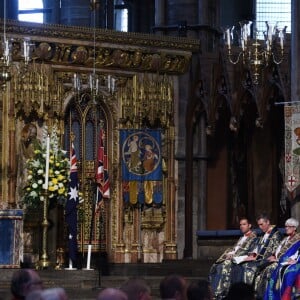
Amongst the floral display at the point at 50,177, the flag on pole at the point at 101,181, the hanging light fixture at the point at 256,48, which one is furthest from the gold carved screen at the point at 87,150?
the hanging light fixture at the point at 256,48

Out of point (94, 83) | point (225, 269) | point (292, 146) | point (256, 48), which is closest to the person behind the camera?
point (225, 269)

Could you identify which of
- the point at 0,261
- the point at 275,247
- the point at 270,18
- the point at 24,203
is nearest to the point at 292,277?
the point at 275,247

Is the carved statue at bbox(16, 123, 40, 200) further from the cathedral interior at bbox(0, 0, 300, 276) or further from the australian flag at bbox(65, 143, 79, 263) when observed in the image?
the australian flag at bbox(65, 143, 79, 263)

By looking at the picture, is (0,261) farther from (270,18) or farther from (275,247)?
(270,18)

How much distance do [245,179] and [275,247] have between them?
746 cm

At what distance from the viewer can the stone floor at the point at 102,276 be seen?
17.9 meters

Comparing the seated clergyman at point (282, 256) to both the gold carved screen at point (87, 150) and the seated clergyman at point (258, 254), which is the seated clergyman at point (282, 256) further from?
the gold carved screen at point (87, 150)

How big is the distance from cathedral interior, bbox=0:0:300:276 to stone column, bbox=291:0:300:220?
22 millimetres

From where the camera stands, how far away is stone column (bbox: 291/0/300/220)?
70.5 feet

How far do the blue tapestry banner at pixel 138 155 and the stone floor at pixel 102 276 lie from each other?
160 centimetres

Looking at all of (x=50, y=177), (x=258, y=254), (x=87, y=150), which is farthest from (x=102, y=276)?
(x=87, y=150)

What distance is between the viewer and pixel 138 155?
22734mm

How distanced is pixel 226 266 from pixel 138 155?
5.72m

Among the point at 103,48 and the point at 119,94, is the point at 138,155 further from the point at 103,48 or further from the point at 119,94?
→ the point at 103,48
